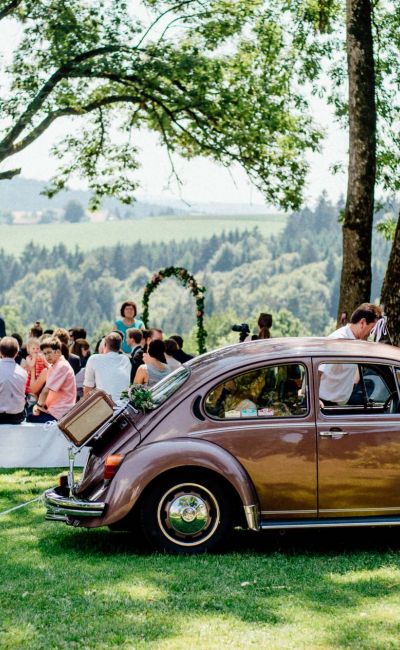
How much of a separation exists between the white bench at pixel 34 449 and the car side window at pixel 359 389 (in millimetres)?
Answer: 5375

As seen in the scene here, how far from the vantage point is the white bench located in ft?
43.7

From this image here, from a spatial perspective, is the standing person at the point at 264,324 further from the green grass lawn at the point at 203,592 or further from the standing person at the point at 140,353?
the green grass lawn at the point at 203,592

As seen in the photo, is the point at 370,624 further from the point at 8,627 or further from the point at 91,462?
the point at 91,462

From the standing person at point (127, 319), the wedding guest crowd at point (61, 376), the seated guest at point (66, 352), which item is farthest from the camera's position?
the standing person at point (127, 319)

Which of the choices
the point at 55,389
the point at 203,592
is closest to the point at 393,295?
the point at 55,389

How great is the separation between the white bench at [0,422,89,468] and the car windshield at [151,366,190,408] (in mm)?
4442

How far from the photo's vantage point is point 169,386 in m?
8.84

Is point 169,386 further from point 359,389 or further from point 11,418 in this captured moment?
point 11,418

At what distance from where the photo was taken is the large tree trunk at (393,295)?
13516 millimetres

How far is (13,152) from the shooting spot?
27047 millimetres

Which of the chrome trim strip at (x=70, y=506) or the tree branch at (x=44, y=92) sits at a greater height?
the tree branch at (x=44, y=92)

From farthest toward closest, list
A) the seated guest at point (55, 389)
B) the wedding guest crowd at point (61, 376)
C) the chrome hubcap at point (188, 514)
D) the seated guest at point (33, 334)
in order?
the seated guest at point (33, 334)
the seated guest at point (55, 389)
the wedding guest crowd at point (61, 376)
the chrome hubcap at point (188, 514)

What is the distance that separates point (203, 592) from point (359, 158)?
1175cm

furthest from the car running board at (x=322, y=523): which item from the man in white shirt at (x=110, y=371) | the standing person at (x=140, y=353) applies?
the standing person at (x=140, y=353)
